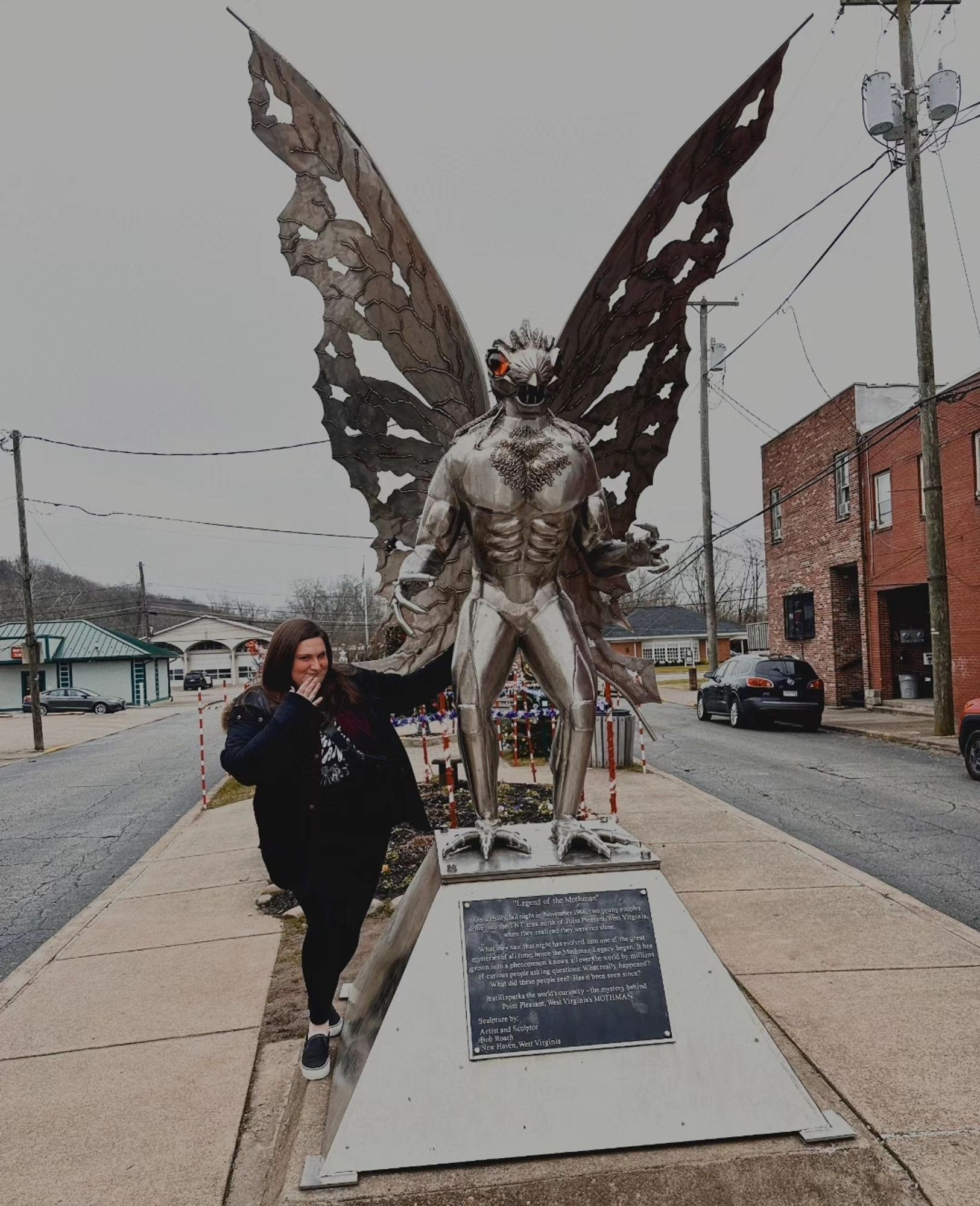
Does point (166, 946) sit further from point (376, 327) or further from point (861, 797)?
point (861, 797)

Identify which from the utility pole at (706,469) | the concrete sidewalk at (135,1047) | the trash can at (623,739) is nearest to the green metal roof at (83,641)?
the utility pole at (706,469)

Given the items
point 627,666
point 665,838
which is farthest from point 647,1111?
point 665,838

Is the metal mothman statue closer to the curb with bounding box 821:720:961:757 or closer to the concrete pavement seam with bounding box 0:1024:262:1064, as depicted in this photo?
the concrete pavement seam with bounding box 0:1024:262:1064

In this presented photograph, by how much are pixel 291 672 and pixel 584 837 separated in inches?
47.8

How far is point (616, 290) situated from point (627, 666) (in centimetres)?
181

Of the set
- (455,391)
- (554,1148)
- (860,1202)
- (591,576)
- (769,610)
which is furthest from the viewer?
(769,610)

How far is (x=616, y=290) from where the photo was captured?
438 centimetres

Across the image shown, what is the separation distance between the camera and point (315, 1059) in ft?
10.8

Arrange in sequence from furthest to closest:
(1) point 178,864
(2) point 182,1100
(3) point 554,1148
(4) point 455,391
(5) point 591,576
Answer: (1) point 178,864
(4) point 455,391
(5) point 591,576
(2) point 182,1100
(3) point 554,1148

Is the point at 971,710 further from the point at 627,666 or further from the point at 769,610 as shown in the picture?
the point at 769,610

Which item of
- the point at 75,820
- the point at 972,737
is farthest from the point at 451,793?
the point at 972,737

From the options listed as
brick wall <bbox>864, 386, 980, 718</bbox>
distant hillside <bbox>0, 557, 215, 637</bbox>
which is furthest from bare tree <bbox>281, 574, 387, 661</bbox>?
brick wall <bbox>864, 386, 980, 718</bbox>

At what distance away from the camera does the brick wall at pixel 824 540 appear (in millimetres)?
20078

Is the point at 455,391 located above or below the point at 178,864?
A: above
